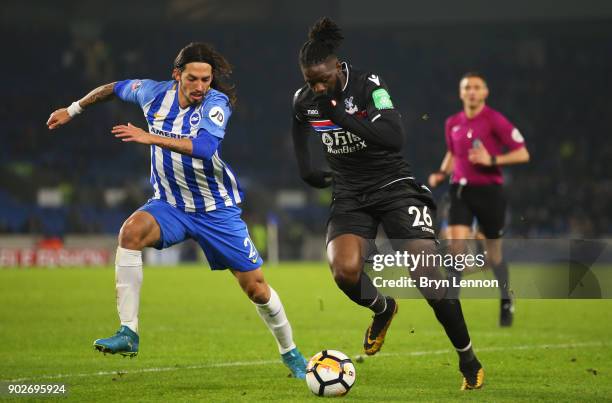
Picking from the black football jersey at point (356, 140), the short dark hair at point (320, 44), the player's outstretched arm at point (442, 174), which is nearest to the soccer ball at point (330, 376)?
the black football jersey at point (356, 140)

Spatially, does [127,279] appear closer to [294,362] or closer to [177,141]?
[177,141]

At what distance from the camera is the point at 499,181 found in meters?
10.3

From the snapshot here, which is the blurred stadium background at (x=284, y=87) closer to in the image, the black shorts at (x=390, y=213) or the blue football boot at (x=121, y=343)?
the black shorts at (x=390, y=213)

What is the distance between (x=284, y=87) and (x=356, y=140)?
30.6 metres

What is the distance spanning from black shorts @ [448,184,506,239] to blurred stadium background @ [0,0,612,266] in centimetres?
1836

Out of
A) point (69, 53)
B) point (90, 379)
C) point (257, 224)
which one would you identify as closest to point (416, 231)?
point (90, 379)

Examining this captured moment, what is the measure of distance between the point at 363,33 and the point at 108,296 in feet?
81.6

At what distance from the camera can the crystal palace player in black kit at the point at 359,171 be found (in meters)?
6.07

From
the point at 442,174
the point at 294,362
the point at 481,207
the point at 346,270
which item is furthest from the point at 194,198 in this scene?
the point at 481,207

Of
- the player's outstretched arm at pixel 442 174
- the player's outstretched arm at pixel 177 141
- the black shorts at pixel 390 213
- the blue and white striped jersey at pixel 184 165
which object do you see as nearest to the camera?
the player's outstretched arm at pixel 177 141

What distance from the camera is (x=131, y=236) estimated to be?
6.23 meters

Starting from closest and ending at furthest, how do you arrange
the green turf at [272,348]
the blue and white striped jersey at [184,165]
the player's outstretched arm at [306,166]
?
the green turf at [272,348], the blue and white striped jersey at [184,165], the player's outstretched arm at [306,166]

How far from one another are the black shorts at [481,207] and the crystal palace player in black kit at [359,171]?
3530 mm

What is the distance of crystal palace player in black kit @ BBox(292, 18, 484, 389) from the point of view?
19.9 ft
